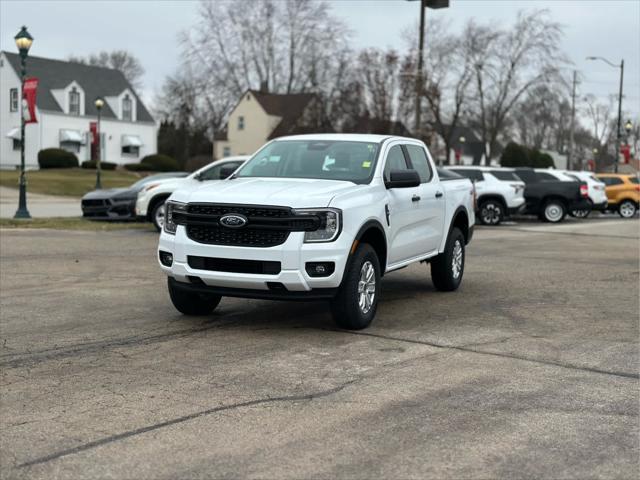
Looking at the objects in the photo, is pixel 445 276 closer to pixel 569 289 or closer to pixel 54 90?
pixel 569 289

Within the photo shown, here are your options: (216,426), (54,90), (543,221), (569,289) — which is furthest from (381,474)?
(54,90)

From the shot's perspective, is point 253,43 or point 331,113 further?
point 253,43

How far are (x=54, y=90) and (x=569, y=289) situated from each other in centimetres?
5706

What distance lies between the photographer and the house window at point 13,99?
2403 inches

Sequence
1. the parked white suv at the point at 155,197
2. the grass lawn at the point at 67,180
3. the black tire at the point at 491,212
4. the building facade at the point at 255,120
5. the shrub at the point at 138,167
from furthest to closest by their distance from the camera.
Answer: the building facade at the point at 255,120 → the shrub at the point at 138,167 → the grass lawn at the point at 67,180 → the black tire at the point at 491,212 → the parked white suv at the point at 155,197

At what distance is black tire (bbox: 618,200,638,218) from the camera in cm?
3544

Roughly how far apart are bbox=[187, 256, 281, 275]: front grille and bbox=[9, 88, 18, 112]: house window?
57681 mm

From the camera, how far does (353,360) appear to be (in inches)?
272

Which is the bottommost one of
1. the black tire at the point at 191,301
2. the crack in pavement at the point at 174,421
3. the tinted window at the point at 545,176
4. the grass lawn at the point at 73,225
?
the grass lawn at the point at 73,225

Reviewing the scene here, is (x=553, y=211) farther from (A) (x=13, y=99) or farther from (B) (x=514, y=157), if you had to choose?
(B) (x=514, y=157)

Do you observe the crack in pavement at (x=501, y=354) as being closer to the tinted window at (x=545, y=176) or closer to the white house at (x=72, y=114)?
the tinted window at (x=545, y=176)

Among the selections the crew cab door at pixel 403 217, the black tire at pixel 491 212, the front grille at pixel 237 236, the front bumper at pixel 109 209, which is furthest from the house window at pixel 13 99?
the front grille at pixel 237 236

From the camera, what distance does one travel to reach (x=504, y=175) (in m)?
27.7

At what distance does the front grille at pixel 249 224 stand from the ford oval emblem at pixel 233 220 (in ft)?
0.10
